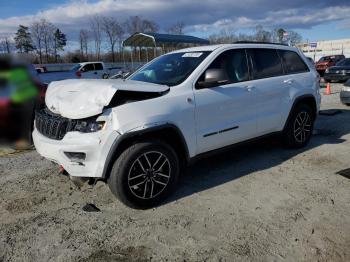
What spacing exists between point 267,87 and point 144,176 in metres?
2.49

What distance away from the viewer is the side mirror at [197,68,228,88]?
4430 millimetres

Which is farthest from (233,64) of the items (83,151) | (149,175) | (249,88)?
(83,151)

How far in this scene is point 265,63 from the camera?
559 centimetres

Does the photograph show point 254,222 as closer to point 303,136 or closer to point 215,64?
point 215,64

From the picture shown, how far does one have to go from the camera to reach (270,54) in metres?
5.74

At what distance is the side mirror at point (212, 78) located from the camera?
14.5 feet

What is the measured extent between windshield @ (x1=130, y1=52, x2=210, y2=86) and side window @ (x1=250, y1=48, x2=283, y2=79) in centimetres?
93

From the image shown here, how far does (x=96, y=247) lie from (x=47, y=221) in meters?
0.82

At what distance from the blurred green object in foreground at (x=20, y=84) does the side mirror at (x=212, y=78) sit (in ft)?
7.10

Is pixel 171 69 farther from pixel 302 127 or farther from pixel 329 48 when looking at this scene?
pixel 329 48

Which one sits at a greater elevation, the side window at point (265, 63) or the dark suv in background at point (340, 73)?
the side window at point (265, 63)

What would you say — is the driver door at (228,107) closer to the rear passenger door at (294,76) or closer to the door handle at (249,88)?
the door handle at (249,88)

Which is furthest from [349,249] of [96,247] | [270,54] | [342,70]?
[342,70]

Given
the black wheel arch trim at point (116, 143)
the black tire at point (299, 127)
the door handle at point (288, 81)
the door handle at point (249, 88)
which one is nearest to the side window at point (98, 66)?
the black tire at point (299, 127)
